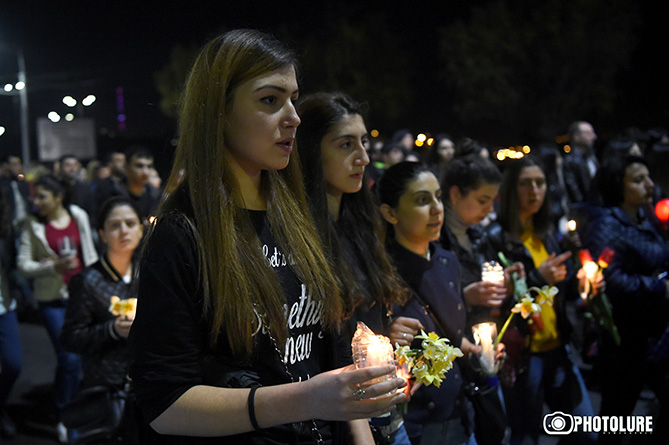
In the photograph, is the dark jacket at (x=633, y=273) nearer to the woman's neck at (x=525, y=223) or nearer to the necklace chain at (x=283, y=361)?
the woman's neck at (x=525, y=223)

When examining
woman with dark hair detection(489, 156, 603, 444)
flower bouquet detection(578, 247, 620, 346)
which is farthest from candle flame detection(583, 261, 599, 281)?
woman with dark hair detection(489, 156, 603, 444)

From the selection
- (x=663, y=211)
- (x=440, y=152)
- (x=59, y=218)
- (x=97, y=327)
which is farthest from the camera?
(x=440, y=152)

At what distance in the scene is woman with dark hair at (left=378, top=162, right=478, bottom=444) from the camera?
11.1 ft

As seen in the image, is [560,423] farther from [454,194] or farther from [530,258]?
[454,194]

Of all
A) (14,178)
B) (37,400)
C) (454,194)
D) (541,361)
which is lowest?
(37,400)

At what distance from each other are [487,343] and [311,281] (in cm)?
165

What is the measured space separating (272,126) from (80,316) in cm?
284

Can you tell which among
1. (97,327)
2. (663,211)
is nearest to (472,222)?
(663,211)

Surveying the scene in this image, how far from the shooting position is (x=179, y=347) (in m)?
1.67

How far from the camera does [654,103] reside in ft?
92.2

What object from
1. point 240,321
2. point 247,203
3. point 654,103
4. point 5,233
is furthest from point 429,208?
point 654,103

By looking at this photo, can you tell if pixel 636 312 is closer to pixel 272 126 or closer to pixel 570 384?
pixel 570 384

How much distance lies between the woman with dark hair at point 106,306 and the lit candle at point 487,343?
75.4 inches

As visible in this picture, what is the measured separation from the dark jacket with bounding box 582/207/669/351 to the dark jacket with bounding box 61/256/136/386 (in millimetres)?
3301
